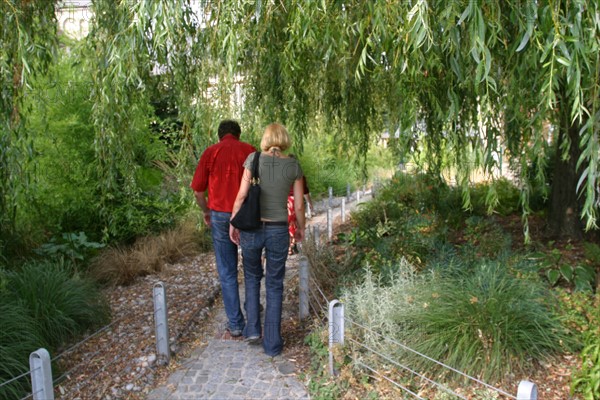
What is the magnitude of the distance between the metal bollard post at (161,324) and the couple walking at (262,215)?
597 millimetres

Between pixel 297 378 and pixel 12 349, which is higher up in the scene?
pixel 12 349

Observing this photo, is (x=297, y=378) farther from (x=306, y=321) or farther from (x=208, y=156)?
(x=208, y=156)

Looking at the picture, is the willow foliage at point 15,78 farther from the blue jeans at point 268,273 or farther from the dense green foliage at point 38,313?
the blue jeans at point 268,273

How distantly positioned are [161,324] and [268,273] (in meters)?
0.92

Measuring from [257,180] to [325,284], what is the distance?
2.13 m

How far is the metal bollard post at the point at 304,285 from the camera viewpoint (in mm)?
4949

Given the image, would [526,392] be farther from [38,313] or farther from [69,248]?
[69,248]

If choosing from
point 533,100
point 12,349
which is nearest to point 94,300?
point 12,349

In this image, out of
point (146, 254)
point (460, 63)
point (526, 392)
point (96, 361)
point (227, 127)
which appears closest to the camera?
point (526, 392)

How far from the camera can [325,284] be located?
587cm

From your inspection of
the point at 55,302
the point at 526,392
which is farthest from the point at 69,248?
the point at 526,392

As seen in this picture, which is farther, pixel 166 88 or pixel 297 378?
pixel 166 88

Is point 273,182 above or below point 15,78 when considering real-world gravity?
below

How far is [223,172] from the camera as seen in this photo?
4.54 m
